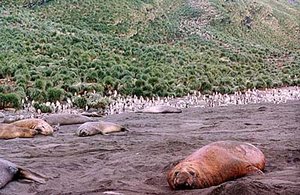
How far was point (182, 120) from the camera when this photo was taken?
15570mm

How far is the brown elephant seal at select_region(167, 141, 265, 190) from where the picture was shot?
5.94m

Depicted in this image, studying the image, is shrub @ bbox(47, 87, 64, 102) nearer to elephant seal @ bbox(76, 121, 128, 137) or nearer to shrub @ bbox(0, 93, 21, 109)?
shrub @ bbox(0, 93, 21, 109)

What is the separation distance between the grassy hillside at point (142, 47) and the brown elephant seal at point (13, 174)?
13.3 m

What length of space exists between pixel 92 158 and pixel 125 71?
21443mm

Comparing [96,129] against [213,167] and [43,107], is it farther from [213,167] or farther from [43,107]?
[43,107]

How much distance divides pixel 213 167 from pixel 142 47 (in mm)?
34287

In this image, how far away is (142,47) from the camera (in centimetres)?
4000

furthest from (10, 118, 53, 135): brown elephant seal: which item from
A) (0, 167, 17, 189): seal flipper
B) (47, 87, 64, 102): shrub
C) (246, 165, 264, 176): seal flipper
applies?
(47, 87, 64, 102): shrub

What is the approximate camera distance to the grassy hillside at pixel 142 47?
2684cm

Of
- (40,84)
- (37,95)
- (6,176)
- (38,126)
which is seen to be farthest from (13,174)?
(40,84)

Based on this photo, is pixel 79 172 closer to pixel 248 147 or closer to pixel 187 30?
pixel 248 147

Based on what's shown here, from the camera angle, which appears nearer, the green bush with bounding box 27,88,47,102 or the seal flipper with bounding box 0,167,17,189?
the seal flipper with bounding box 0,167,17,189

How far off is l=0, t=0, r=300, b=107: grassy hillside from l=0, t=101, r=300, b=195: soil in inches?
372

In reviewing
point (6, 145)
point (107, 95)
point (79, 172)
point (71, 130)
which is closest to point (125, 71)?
point (107, 95)
